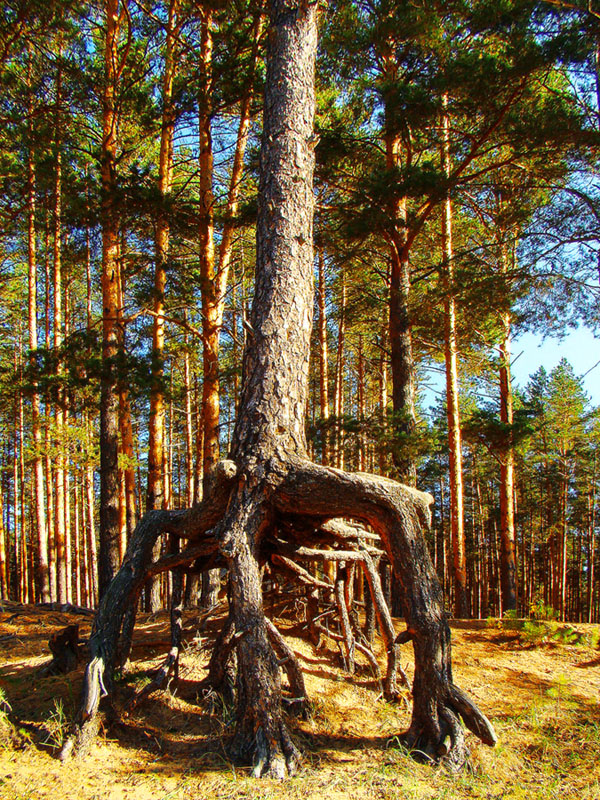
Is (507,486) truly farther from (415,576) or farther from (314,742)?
(314,742)

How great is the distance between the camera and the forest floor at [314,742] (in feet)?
9.22

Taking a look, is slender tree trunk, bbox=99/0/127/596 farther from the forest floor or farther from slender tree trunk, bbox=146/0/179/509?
the forest floor

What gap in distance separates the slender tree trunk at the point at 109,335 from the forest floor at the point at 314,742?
294cm

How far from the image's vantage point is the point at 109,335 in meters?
8.77

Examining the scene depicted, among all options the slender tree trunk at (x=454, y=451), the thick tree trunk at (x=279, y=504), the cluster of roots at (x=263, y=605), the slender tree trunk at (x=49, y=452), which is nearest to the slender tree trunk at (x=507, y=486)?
the slender tree trunk at (x=454, y=451)

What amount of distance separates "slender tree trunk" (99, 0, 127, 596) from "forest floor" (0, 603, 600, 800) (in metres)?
2.94

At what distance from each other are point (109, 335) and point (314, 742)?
24.5 feet

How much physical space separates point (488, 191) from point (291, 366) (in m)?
11.3

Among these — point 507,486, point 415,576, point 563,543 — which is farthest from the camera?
point 563,543

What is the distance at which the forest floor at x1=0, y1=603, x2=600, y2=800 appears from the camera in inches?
111

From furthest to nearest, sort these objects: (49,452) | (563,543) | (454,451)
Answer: (563,543) < (49,452) < (454,451)

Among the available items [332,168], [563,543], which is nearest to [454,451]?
[332,168]

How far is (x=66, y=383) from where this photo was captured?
27.2 ft

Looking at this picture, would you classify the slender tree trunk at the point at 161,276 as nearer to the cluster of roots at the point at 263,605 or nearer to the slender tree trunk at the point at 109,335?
the slender tree trunk at the point at 109,335
